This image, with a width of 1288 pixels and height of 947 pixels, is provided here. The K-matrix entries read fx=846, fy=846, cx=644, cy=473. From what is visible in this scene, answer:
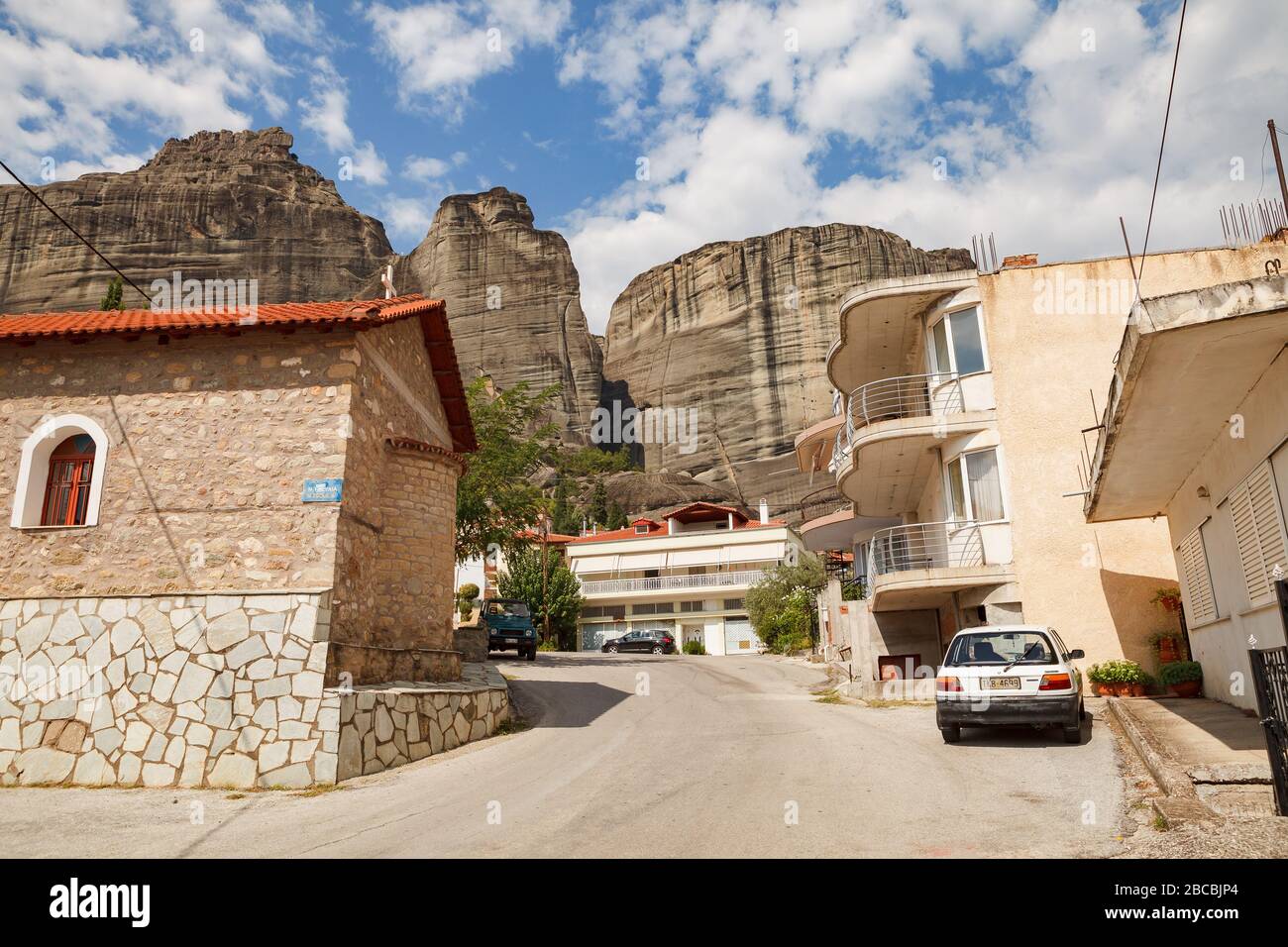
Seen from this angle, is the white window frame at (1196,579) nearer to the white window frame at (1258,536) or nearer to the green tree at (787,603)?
the white window frame at (1258,536)

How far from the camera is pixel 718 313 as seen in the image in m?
82.2

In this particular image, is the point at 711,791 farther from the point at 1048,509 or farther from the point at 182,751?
the point at 1048,509

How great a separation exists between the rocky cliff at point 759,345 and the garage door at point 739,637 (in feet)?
76.9

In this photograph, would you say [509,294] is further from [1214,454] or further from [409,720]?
[1214,454]

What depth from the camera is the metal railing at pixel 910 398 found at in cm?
1875

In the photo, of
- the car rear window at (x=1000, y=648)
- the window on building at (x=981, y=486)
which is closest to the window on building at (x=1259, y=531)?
the car rear window at (x=1000, y=648)

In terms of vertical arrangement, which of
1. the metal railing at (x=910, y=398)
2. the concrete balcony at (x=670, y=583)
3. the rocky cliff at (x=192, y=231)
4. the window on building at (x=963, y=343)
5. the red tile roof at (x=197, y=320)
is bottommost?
the concrete balcony at (x=670, y=583)

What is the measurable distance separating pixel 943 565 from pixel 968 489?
1874 millimetres

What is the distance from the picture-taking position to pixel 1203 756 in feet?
28.0

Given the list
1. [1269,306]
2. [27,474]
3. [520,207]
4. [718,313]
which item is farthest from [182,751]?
[520,207]

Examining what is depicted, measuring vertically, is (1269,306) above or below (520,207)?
below

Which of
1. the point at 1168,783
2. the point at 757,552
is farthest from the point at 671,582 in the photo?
the point at 1168,783

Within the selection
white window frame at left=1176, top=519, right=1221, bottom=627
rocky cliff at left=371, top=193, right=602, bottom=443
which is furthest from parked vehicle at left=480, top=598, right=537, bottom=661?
rocky cliff at left=371, top=193, right=602, bottom=443
